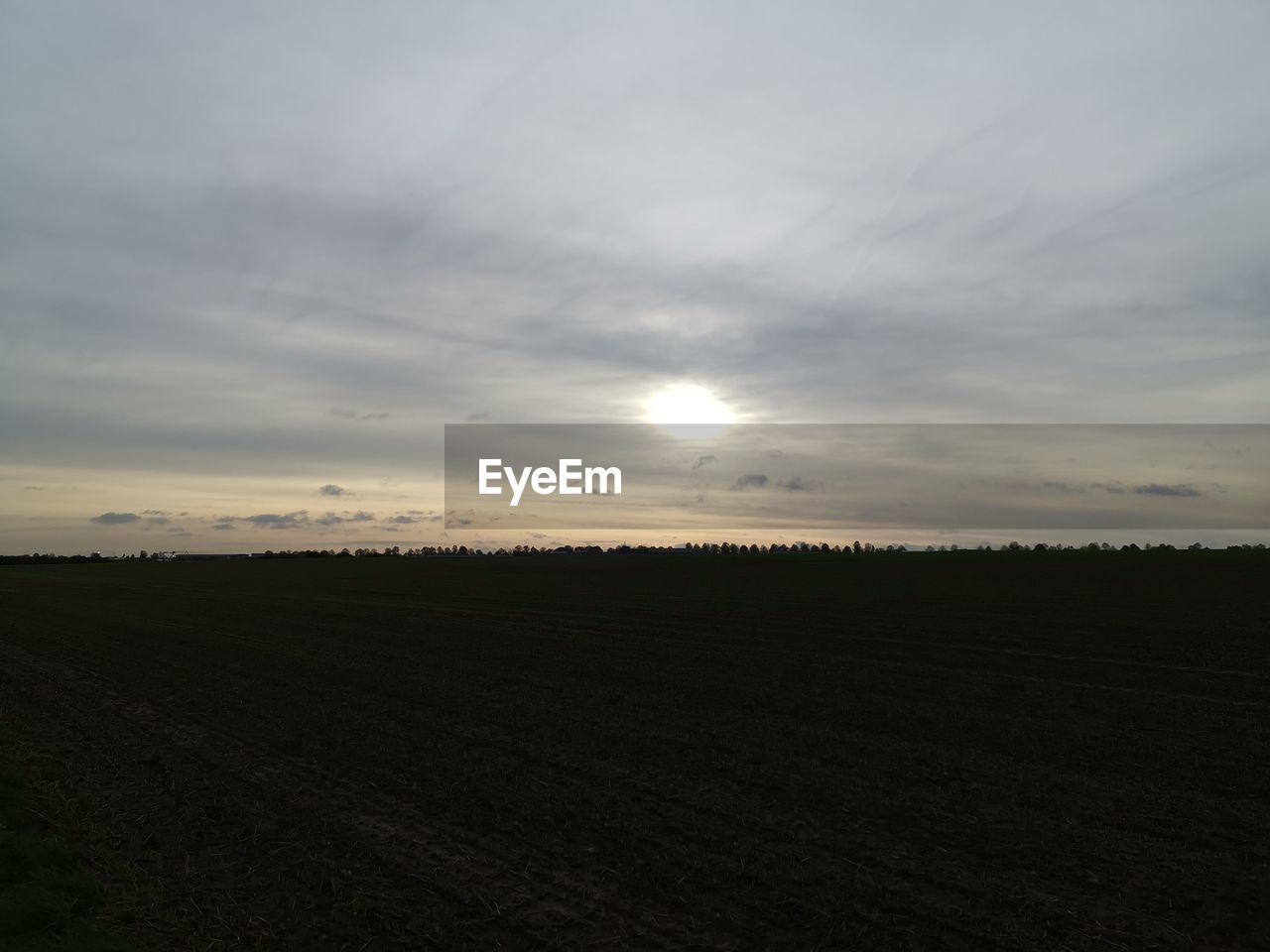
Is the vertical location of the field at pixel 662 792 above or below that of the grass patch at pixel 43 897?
below

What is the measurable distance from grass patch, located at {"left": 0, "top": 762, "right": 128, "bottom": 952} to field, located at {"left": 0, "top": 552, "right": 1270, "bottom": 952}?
0.27m

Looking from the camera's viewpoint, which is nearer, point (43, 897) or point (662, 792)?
point (43, 897)

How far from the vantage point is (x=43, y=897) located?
283 inches

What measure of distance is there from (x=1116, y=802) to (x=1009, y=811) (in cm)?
154

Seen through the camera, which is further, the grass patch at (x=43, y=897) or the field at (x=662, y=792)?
the field at (x=662, y=792)

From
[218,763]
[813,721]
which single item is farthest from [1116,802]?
[218,763]

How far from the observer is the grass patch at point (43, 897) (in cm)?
650

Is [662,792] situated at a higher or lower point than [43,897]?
lower

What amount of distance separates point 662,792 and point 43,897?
6.66 meters

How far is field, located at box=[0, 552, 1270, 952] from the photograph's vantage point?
7203mm

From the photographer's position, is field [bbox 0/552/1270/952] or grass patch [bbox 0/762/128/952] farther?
field [bbox 0/552/1270/952]

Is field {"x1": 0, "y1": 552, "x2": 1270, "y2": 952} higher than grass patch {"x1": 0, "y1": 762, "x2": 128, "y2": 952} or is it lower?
lower

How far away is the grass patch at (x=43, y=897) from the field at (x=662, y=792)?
0.27 m

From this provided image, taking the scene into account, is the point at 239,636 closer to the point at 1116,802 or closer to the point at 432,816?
the point at 432,816
